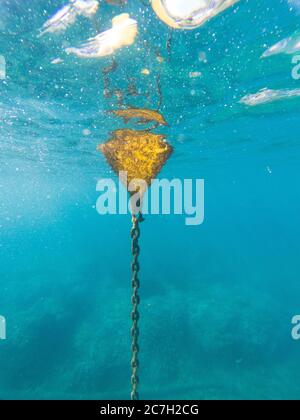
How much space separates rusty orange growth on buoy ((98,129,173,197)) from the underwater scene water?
335cm

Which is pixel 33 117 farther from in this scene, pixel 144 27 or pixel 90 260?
pixel 90 260

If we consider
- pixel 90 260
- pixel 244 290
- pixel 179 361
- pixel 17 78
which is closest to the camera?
pixel 17 78

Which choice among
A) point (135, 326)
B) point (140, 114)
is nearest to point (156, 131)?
point (140, 114)

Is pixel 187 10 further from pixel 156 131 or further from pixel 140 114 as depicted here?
pixel 156 131

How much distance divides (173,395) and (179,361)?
8.88 ft

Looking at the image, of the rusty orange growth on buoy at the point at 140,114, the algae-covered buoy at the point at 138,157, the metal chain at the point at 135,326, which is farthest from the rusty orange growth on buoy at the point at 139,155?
the rusty orange growth on buoy at the point at 140,114

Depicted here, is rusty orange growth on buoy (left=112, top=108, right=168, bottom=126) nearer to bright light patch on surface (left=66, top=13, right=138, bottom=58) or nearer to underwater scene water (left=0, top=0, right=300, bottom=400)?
underwater scene water (left=0, top=0, right=300, bottom=400)

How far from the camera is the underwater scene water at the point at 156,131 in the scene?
345 inches

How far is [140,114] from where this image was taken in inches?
504

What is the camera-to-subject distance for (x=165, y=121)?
16.2m

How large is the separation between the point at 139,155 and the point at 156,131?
32.6 ft

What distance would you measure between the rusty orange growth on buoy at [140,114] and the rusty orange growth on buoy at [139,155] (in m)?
5.38

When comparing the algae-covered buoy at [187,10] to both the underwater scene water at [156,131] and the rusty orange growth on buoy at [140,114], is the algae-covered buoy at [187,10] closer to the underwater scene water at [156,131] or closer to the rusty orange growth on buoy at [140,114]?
the underwater scene water at [156,131]

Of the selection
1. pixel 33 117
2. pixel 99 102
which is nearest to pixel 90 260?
pixel 33 117
